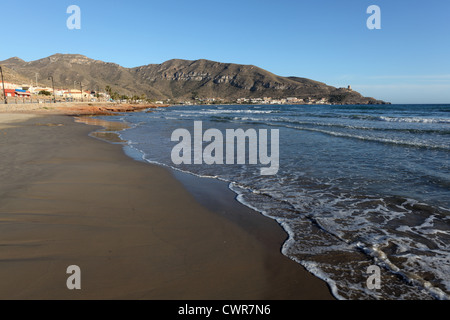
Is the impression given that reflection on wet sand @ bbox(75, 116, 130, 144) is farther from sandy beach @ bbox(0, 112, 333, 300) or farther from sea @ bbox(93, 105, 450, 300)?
sandy beach @ bbox(0, 112, 333, 300)

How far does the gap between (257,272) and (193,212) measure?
2.39 meters

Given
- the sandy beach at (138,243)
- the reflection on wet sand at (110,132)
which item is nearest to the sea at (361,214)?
the sandy beach at (138,243)

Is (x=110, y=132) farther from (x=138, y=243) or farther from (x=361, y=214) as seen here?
(x=361, y=214)

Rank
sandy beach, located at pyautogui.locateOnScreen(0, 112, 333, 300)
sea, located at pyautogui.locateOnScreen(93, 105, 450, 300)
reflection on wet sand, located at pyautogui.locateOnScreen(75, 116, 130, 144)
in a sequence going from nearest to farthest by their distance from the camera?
sandy beach, located at pyautogui.locateOnScreen(0, 112, 333, 300)
sea, located at pyautogui.locateOnScreen(93, 105, 450, 300)
reflection on wet sand, located at pyautogui.locateOnScreen(75, 116, 130, 144)

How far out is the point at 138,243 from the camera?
156 inches

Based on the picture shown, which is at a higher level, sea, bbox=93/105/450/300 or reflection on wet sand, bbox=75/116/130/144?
reflection on wet sand, bbox=75/116/130/144

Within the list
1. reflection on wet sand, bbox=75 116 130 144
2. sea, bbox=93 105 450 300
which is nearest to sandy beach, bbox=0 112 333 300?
sea, bbox=93 105 450 300

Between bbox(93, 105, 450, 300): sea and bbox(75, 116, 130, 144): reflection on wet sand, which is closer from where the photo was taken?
bbox(93, 105, 450, 300): sea

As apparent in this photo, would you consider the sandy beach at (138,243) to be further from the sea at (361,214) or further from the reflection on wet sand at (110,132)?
the reflection on wet sand at (110,132)

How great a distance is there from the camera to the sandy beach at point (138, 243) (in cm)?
297

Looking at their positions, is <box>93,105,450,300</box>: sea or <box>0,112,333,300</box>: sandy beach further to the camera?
<box>93,105,450,300</box>: sea

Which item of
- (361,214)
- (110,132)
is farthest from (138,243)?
(110,132)

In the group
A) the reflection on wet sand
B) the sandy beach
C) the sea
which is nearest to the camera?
the sandy beach

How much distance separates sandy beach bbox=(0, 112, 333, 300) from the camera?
2971mm
